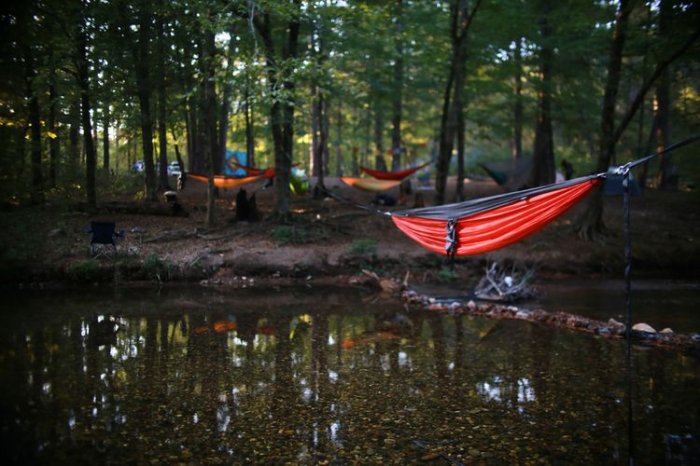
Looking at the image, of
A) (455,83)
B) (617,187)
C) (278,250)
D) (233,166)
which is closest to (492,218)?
(278,250)

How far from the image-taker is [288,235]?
30.4 ft

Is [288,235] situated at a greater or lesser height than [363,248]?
greater

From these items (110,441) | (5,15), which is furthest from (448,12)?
(110,441)

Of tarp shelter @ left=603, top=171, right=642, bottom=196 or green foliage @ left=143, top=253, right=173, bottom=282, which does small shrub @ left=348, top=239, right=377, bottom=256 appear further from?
tarp shelter @ left=603, top=171, right=642, bottom=196

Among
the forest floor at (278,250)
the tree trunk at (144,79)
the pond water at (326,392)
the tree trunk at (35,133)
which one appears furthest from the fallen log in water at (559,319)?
the tree trunk at (144,79)

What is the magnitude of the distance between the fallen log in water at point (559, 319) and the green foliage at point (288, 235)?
246 centimetres

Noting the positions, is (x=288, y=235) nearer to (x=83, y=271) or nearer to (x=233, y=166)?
(x=83, y=271)

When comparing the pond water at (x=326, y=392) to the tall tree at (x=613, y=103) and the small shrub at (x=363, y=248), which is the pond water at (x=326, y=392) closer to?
the small shrub at (x=363, y=248)

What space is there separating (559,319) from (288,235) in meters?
4.98

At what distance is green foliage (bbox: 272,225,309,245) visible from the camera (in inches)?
360

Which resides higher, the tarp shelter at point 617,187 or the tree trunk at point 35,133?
the tree trunk at point 35,133

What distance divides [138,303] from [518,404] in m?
5.09

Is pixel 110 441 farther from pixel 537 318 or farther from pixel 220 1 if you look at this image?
pixel 220 1

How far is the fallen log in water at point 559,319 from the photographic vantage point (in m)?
5.02
